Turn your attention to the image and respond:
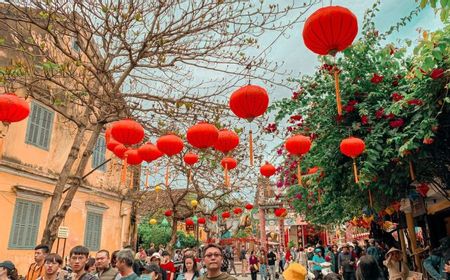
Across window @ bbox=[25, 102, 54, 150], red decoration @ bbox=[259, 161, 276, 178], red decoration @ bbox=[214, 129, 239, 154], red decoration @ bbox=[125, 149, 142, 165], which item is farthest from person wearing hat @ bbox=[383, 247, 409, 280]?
window @ bbox=[25, 102, 54, 150]

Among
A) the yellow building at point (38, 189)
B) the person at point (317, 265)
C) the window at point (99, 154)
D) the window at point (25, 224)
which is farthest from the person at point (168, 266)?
the window at point (99, 154)

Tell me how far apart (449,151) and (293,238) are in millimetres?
43052

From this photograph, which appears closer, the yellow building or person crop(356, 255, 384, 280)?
person crop(356, 255, 384, 280)

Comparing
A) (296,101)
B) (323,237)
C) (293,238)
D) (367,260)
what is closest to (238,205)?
(296,101)

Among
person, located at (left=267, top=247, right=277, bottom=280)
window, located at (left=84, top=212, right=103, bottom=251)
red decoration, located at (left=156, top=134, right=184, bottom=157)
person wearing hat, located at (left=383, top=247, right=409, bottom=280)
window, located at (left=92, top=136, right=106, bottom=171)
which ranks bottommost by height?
person, located at (left=267, top=247, right=277, bottom=280)

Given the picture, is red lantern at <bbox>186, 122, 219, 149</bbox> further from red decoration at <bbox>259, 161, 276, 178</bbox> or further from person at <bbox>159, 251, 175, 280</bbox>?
person at <bbox>159, 251, 175, 280</bbox>

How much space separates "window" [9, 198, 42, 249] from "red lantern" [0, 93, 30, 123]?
7312mm

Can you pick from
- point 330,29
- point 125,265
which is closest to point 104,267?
point 125,265

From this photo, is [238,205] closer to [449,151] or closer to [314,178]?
[314,178]

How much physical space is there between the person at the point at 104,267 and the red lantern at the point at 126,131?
5.96 ft

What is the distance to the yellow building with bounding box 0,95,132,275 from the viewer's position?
1123 cm

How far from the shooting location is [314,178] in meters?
8.24

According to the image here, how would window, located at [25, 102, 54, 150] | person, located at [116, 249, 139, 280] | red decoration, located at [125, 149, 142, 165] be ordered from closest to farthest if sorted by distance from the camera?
person, located at [116, 249, 139, 280], red decoration, located at [125, 149, 142, 165], window, located at [25, 102, 54, 150]

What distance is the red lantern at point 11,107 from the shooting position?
5289 mm
